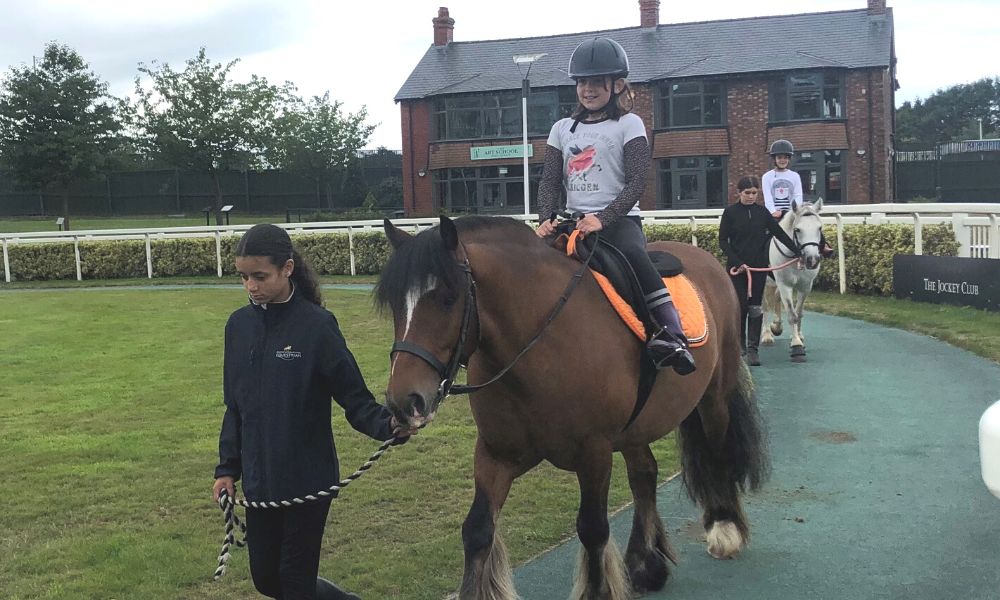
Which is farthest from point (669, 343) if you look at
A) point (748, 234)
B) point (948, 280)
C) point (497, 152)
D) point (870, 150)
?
point (497, 152)

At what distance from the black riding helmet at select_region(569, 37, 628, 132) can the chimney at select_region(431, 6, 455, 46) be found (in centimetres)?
3910

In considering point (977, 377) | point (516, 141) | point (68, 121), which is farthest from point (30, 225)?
point (977, 377)

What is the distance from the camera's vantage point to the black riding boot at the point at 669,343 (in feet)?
12.4

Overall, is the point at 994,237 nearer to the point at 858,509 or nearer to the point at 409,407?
the point at 858,509

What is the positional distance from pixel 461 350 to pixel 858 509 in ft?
10.7

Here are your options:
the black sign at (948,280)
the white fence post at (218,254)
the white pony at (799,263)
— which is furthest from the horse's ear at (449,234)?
the white fence post at (218,254)

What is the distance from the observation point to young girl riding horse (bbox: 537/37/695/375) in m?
3.97

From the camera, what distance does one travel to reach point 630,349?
3.78 metres

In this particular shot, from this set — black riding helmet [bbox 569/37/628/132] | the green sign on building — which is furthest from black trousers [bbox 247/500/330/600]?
the green sign on building

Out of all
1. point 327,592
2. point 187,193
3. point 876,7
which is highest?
point 876,7

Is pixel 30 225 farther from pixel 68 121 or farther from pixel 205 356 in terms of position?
pixel 205 356

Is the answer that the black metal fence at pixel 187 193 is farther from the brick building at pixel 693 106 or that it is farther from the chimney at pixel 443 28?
the chimney at pixel 443 28

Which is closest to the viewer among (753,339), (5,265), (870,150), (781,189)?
(753,339)

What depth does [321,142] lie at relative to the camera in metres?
41.5
